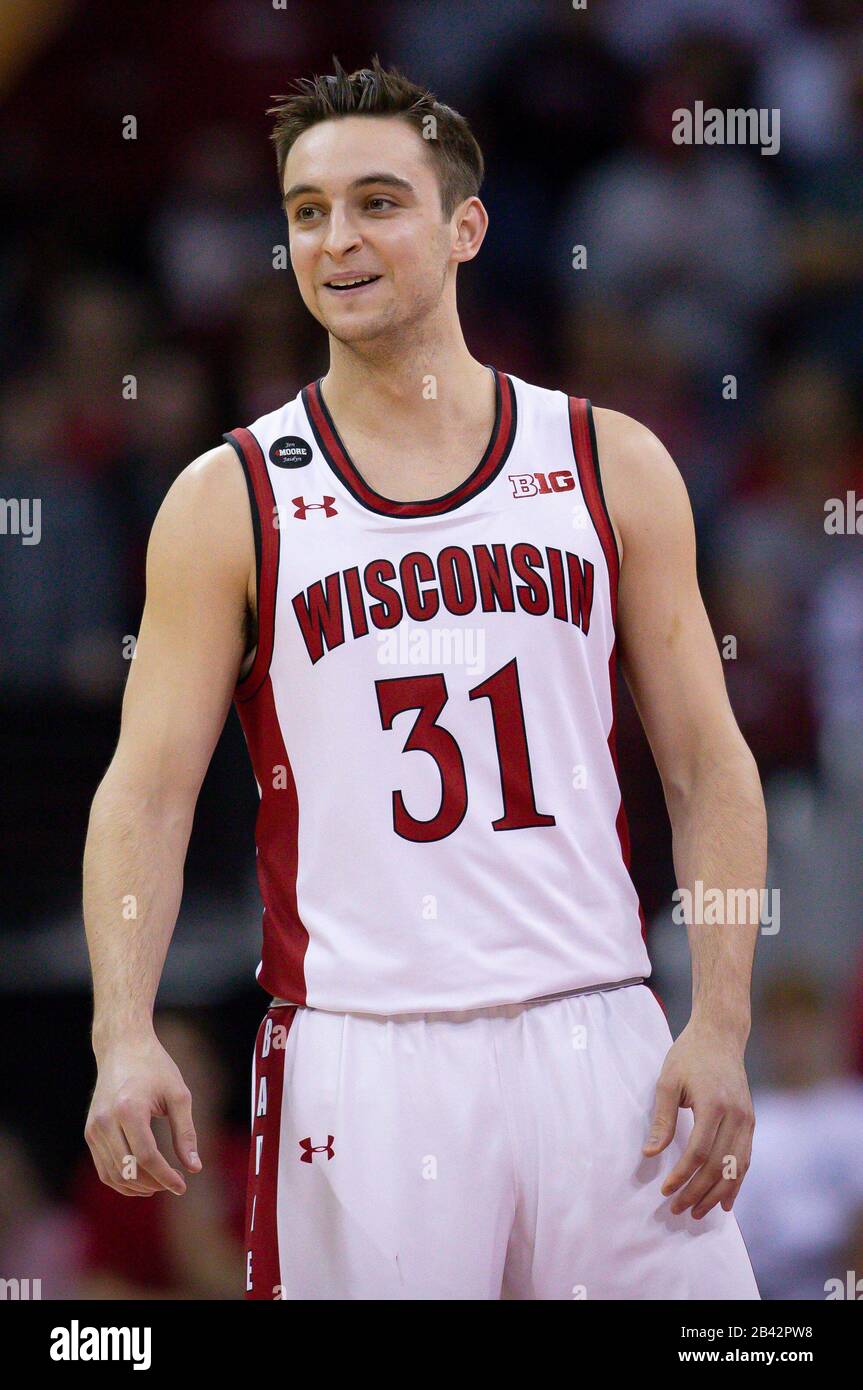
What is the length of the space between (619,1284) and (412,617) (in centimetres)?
103

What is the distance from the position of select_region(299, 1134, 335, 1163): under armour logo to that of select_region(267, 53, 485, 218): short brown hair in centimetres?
148

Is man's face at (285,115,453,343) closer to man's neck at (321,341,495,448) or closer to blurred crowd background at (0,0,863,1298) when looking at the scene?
man's neck at (321,341,495,448)

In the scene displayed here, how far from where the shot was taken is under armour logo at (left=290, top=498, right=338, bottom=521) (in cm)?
269

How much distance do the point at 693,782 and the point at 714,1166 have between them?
0.58 metres

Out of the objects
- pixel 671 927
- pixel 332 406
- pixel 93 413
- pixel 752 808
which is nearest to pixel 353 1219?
pixel 752 808

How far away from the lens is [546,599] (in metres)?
2.66

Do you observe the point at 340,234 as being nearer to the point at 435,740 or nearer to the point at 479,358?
the point at 435,740

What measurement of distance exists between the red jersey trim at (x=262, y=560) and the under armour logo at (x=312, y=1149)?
0.68 m

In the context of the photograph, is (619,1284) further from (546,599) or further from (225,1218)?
(225,1218)

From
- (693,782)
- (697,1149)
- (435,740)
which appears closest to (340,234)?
(435,740)

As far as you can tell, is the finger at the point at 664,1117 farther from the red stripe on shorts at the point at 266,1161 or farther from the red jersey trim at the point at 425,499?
the red jersey trim at the point at 425,499

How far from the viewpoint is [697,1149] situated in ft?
8.29

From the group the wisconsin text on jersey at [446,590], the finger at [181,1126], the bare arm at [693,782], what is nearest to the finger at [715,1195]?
the bare arm at [693,782]
